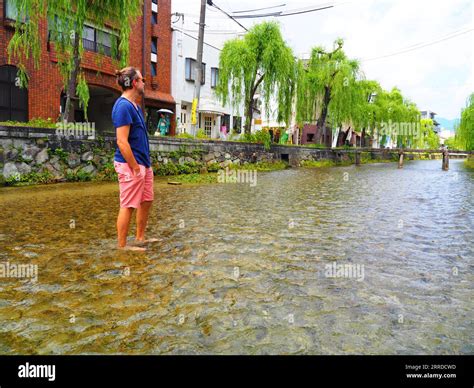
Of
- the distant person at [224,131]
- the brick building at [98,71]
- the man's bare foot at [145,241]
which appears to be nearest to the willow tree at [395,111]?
the distant person at [224,131]

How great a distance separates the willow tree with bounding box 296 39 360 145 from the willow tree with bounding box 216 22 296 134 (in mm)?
6898

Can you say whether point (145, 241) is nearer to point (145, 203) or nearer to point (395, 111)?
point (145, 203)

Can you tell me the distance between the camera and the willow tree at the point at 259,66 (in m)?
22.0

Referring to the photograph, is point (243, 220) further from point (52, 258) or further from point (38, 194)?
point (38, 194)

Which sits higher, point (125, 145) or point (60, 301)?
point (125, 145)

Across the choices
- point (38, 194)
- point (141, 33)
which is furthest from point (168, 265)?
point (141, 33)

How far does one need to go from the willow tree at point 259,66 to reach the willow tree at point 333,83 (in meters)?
6.90

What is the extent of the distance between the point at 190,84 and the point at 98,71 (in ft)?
45.0

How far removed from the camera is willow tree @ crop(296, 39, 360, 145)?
3012 cm

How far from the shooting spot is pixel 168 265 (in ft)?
12.8

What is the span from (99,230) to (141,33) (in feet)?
71.6

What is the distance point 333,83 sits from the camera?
99.3 ft

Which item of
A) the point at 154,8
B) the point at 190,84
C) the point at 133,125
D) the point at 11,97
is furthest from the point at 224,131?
the point at 133,125
